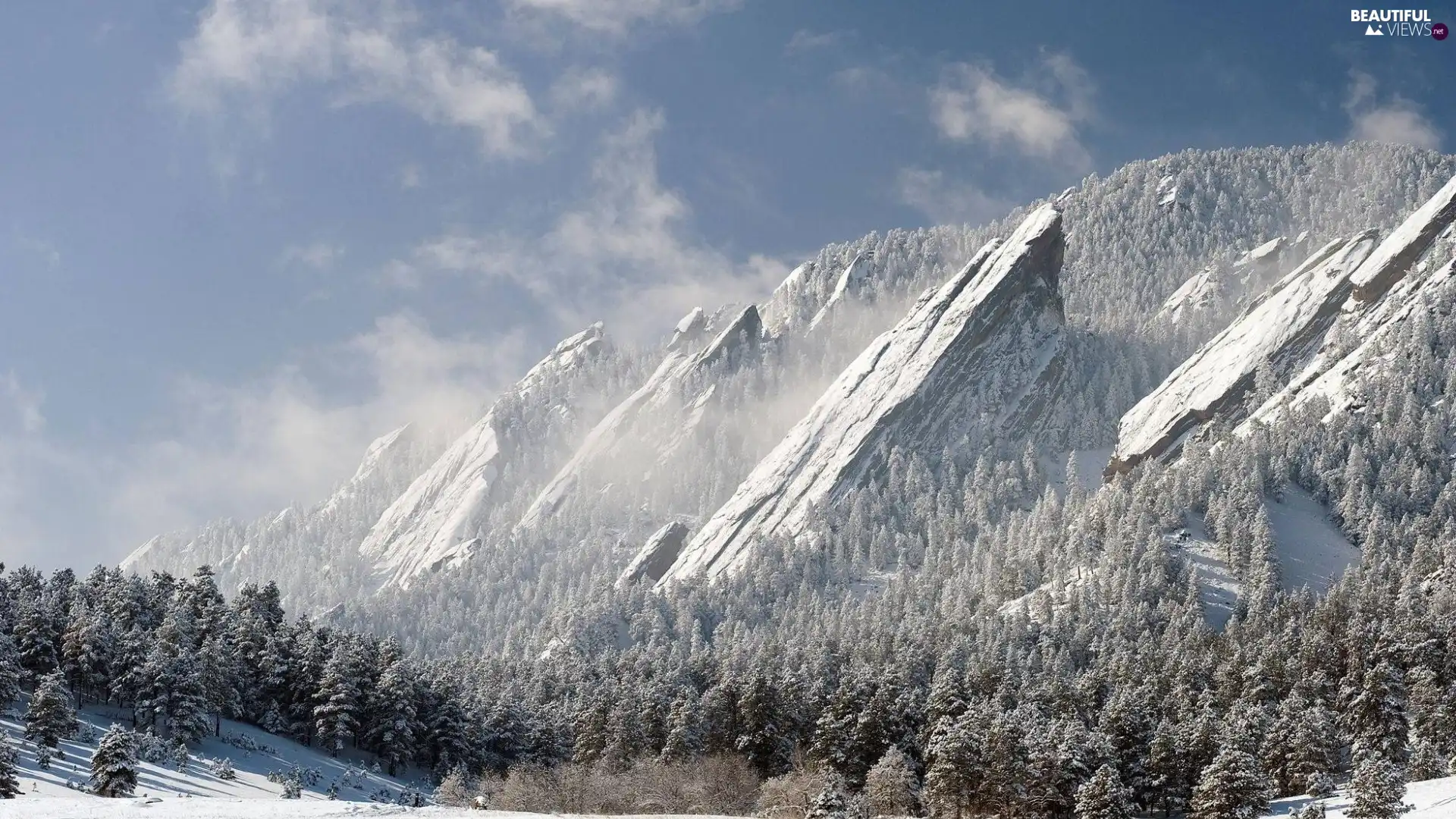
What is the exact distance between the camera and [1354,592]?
150250 mm

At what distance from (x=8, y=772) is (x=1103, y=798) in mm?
67265

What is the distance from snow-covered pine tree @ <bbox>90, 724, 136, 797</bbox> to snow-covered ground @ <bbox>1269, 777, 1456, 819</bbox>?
2780 inches

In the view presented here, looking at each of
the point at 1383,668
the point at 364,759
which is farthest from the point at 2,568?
the point at 1383,668

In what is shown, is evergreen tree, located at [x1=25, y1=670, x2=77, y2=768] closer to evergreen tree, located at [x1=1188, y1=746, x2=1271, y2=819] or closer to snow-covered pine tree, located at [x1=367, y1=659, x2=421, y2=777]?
snow-covered pine tree, located at [x1=367, y1=659, x2=421, y2=777]

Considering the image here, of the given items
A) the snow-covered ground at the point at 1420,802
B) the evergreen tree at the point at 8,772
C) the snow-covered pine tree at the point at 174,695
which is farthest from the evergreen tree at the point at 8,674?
the snow-covered ground at the point at 1420,802

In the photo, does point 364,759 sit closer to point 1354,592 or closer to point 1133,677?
point 1133,677

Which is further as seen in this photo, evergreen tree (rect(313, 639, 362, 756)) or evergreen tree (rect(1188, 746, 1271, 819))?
evergreen tree (rect(313, 639, 362, 756))

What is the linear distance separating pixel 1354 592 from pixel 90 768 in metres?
140

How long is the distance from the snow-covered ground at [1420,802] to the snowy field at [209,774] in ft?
181

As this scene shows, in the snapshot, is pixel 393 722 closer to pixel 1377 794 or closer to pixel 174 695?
pixel 174 695

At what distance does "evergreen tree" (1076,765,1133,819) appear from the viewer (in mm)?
82250

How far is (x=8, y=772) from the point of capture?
2542 inches

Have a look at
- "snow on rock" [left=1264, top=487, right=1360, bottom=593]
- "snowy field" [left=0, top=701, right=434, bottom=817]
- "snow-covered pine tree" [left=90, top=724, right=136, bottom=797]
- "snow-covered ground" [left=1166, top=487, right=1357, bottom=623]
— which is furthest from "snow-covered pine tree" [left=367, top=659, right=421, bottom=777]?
"snow on rock" [left=1264, top=487, right=1360, bottom=593]

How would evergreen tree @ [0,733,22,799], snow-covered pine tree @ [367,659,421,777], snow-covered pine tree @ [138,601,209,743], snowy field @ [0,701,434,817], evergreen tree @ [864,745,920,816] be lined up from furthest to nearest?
1. snow-covered pine tree @ [367,659,421,777]
2. snow-covered pine tree @ [138,601,209,743]
3. evergreen tree @ [864,745,920,816]
4. evergreen tree @ [0,733,22,799]
5. snowy field @ [0,701,434,817]
